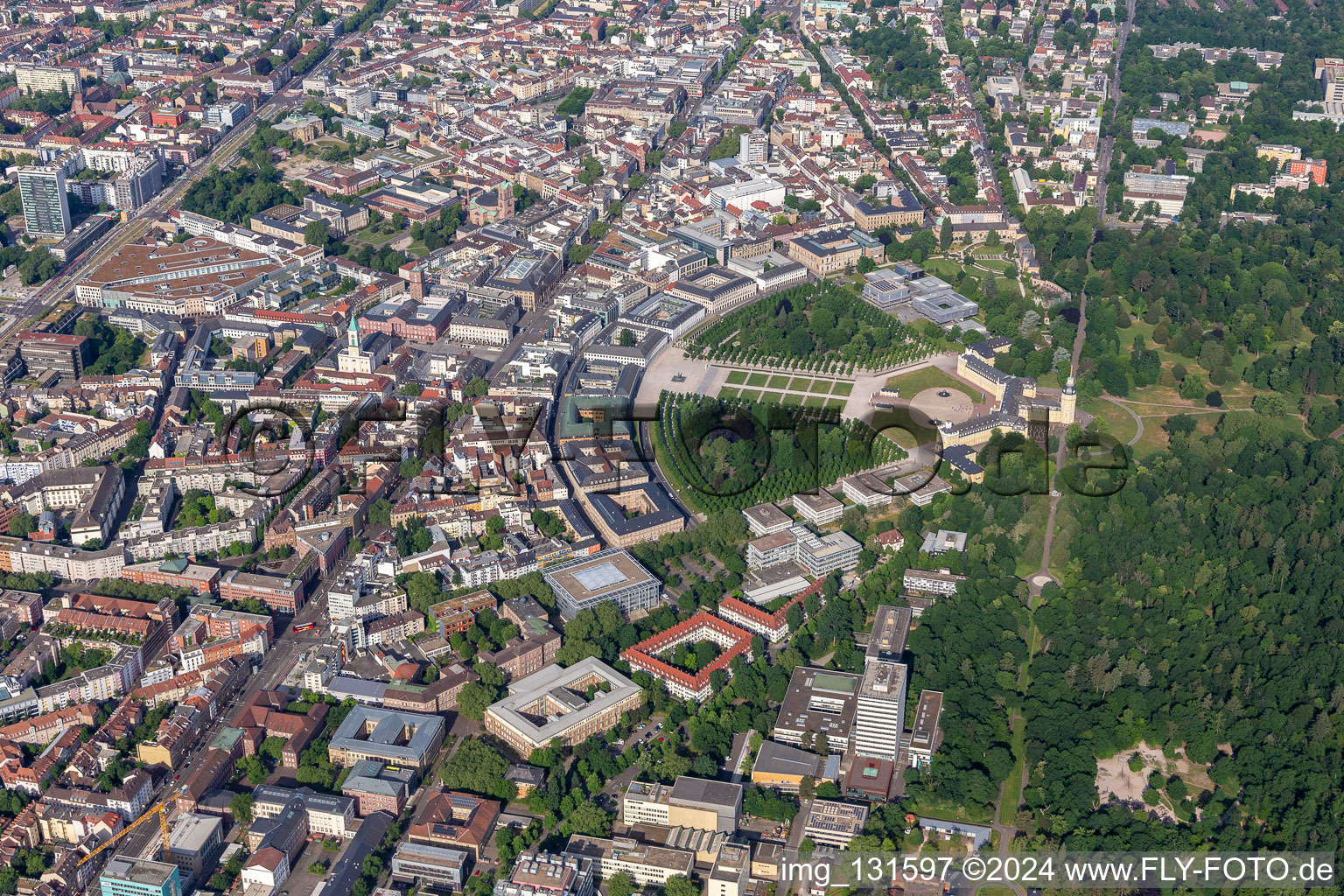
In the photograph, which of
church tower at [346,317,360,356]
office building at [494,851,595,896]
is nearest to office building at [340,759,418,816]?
office building at [494,851,595,896]

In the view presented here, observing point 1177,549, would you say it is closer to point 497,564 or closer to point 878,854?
point 878,854

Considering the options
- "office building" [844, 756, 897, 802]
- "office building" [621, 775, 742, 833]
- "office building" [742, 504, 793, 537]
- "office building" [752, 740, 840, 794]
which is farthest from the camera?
"office building" [742, 504, 793, 537]

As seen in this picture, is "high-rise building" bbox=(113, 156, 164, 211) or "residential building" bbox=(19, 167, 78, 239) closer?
"residential building" bbox=(19, 167, 78, 239)

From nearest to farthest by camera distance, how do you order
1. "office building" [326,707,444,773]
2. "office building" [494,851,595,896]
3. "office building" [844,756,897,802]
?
"office building" [494,851,595,896] < "office building" [844,756,897,802] < "office building" [326,707,444,773]

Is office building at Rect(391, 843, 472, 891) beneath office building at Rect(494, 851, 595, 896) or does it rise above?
beneath

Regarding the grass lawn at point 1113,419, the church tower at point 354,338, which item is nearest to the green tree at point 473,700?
the church tower at point 354,338

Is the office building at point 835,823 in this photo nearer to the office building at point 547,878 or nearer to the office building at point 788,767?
the office building at point 788,767

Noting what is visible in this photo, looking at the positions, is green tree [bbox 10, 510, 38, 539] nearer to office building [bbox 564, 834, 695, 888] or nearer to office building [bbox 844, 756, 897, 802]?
office building [bbox 564, 834, 695, 888]
